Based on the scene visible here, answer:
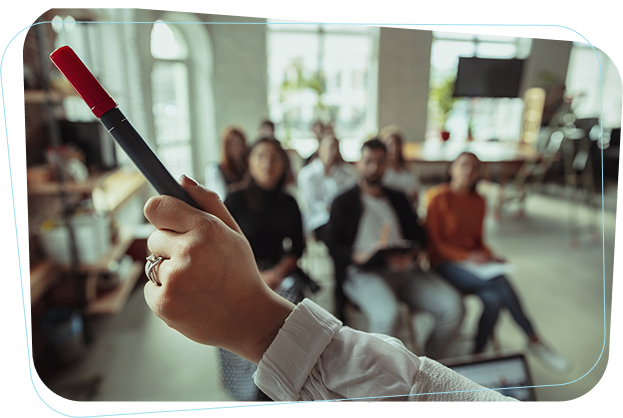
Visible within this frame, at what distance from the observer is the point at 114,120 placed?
0.20 meters

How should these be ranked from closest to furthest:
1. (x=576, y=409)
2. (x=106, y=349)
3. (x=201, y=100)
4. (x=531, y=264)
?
(x=576, y=409), (x=201, y=100), (x=106, y=349), (x=531, y=264)

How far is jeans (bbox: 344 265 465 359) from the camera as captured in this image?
1.74 ft

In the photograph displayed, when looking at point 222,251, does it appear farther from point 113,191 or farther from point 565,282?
point 565,282

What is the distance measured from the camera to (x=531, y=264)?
2.30 m

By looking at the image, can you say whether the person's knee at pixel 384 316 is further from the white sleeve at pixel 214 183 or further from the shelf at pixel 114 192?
the shelf at pixel 114 192

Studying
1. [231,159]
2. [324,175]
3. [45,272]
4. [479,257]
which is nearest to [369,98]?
[231,159]

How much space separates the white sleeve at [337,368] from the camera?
0.77 ft

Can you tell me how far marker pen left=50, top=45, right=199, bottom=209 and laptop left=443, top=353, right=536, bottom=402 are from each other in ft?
1.33

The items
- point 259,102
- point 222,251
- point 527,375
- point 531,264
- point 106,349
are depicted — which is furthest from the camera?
point 531,264

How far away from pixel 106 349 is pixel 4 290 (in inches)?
39.5

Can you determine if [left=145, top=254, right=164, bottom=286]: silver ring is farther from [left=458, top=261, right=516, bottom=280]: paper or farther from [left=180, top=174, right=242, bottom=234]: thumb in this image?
[left=458, top=261, right=516, bottom=280]: paper

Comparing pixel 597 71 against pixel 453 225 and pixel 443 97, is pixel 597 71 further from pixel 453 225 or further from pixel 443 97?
pixel 453 225

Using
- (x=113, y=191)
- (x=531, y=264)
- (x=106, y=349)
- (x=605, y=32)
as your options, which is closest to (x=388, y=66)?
(x=605, y=32)

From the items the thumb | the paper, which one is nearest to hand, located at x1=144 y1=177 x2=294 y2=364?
the thumb
